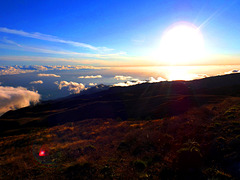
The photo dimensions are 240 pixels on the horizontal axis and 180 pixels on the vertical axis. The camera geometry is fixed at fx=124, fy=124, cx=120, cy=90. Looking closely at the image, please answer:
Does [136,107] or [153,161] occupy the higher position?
[153,161]

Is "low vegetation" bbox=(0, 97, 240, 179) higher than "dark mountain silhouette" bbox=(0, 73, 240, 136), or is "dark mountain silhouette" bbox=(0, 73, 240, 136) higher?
"low vegetation" bbox=(0, 97, 240, 179)

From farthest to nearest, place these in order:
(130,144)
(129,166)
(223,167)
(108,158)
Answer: (130,144)
(108,158)
(129,166)
(223,167)

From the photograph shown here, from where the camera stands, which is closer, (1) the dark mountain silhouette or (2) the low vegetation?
(2) the low vegetation

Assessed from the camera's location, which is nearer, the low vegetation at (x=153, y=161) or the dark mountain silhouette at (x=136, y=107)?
the low vegetation at (x=153, y=161)

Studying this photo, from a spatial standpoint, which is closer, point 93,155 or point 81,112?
point 93,155

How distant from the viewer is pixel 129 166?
28.0 feet

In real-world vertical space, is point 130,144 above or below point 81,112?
above

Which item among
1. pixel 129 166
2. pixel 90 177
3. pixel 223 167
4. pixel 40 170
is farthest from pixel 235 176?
pixel 40 170

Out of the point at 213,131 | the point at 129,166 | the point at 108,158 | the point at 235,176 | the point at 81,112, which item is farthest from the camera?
the point at 81,112

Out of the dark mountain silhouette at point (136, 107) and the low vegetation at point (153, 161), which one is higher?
the low vegetation at point (153, 161)

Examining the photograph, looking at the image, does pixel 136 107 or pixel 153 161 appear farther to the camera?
pixel 136 107

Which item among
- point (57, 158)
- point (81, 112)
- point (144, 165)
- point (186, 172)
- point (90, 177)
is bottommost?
point (81, 112)

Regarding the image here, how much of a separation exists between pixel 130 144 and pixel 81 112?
1657 inches

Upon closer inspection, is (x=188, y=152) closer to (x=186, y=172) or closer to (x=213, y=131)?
(x=186, y=172)
